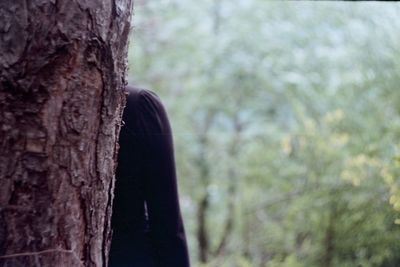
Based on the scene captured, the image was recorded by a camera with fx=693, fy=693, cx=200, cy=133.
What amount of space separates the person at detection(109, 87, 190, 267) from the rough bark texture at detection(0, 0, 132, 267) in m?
0.54

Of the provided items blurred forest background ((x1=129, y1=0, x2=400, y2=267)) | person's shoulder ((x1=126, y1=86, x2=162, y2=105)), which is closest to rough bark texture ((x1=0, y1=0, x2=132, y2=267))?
person's shoulder ((x1=126, y1=86, x2=162, y2=105))

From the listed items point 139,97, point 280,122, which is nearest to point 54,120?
point 139,97

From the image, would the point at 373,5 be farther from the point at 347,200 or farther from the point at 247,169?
the point at 347,200

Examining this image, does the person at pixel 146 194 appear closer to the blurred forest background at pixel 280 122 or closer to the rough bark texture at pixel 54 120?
the rough bark texture at pixel 54 120

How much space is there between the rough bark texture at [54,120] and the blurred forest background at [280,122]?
6.59 feet

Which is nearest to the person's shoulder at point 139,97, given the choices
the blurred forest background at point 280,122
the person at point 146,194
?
the person at point 146,194

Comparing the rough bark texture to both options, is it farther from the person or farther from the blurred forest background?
the blurred forest background

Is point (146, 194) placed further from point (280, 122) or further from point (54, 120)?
point (280, 122)

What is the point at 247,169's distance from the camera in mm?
5863

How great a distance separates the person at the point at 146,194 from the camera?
2262 millimetres

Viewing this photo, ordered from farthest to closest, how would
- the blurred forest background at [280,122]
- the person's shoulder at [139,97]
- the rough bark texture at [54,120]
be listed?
the blurred forest background at [280,122] → the person's shoulder at [139,97] → the rough bark texture at [54,120]

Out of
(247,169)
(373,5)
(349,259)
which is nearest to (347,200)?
(349,259)

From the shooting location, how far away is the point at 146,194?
7.54 feet

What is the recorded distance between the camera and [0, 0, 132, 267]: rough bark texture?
1.57m
